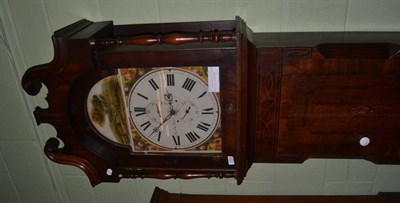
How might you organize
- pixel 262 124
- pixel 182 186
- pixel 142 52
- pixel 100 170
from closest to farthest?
pixel 142 52 → pixel 262 124 → pixel 100 170 → pixel 182 186

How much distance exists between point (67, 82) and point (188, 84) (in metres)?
0.34

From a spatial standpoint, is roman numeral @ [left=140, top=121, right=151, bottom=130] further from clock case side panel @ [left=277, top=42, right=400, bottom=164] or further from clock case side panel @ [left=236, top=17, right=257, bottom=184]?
clock case side panel @ [left=277, top=42, right=400, bottom=164]

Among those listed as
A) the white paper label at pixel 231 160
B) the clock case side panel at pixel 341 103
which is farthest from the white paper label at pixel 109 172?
→ the clock case side panel at pixel 341 103

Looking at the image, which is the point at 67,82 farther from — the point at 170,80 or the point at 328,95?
the point at 328,95

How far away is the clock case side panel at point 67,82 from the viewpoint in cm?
84

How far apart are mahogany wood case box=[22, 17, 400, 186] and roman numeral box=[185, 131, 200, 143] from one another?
0.06 metres

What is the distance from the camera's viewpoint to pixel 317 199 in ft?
3.92

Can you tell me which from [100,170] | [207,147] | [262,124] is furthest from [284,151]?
[100,170]

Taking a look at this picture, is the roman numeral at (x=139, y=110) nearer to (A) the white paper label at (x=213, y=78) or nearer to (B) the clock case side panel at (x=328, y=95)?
(A) the white paper label at (x=213, y=78)

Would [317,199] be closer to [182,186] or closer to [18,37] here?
[182,186]

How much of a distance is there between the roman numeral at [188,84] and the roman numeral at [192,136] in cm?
15

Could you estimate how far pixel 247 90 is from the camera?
2.80 ft

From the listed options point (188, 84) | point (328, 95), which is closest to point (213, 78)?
point (188, 84)

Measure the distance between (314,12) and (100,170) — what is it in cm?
85
